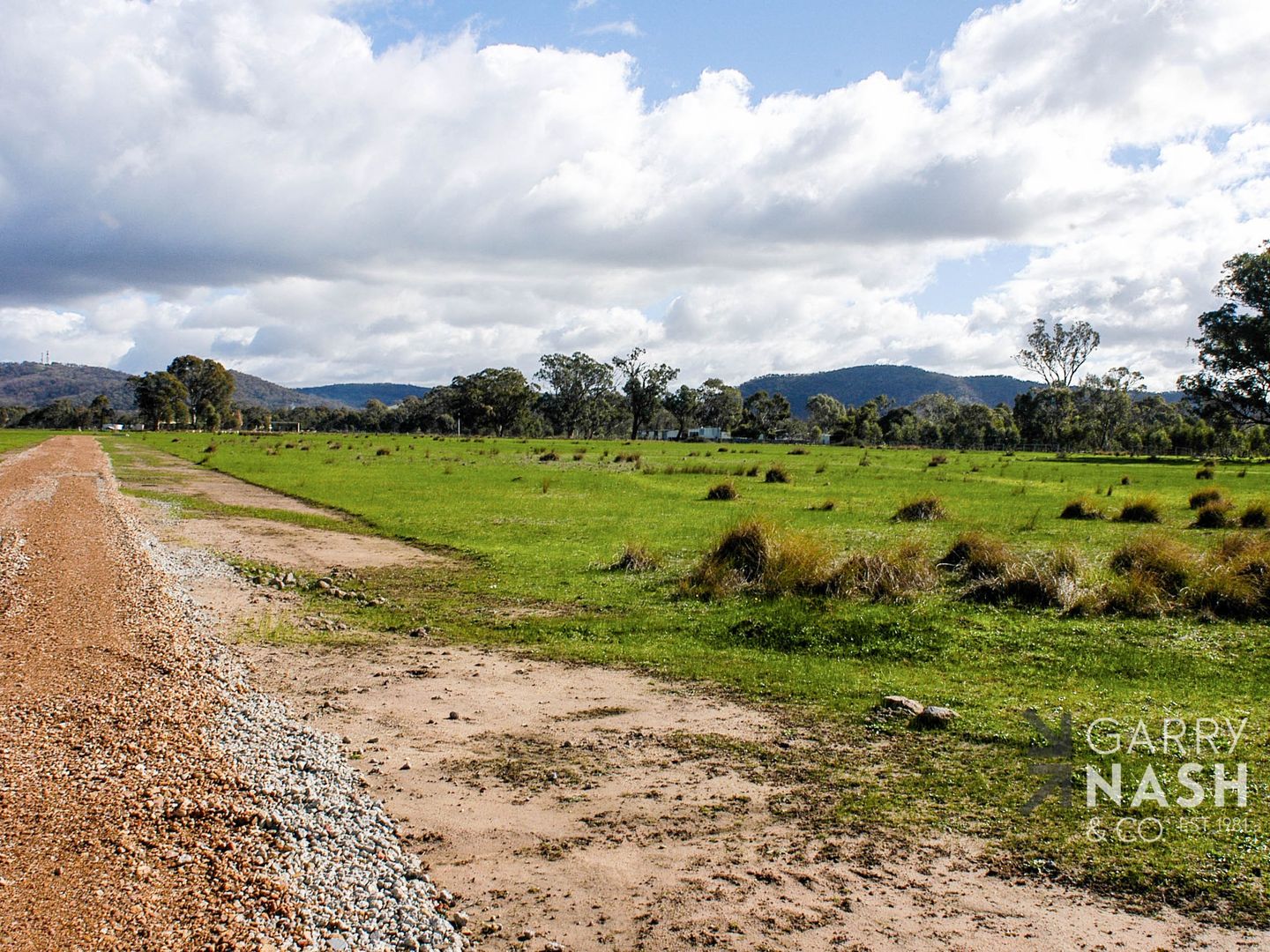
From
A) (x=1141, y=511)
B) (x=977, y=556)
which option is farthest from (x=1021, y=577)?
(x=1141, y=511)

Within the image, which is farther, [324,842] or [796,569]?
[796,569]

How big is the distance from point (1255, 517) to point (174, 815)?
2584cm

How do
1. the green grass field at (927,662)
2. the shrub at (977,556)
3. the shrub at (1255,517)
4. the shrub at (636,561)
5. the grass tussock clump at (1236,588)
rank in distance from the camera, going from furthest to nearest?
the shrub at (1255,517)
the shrub at (636,561)
the shrub at (977,556)
the grass tussock clump at (1236,588)
the green grass field at (927,662)

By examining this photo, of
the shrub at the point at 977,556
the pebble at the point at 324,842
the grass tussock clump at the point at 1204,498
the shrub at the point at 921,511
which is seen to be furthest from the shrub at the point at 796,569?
the grass tussock clump at the point at 1204,498

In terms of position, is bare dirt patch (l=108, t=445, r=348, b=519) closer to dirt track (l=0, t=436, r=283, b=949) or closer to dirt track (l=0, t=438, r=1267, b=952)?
dirt track (l=0, t=436, r=283, b=949)

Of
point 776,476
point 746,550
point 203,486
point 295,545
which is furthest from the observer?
point 776,476

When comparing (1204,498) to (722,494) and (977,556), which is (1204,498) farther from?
(977,556)

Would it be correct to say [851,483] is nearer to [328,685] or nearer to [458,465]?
[458,465]

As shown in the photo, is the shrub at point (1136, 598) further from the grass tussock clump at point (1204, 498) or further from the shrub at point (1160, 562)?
the grass tussock clump at point (1204, 498)

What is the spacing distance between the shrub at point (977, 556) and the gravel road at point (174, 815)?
35.7 feet

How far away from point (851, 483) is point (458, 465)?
23260mm

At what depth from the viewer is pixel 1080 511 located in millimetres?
25938

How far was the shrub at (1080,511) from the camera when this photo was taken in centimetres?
2567

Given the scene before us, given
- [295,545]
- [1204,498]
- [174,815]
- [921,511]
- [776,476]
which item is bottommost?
[174,815]
